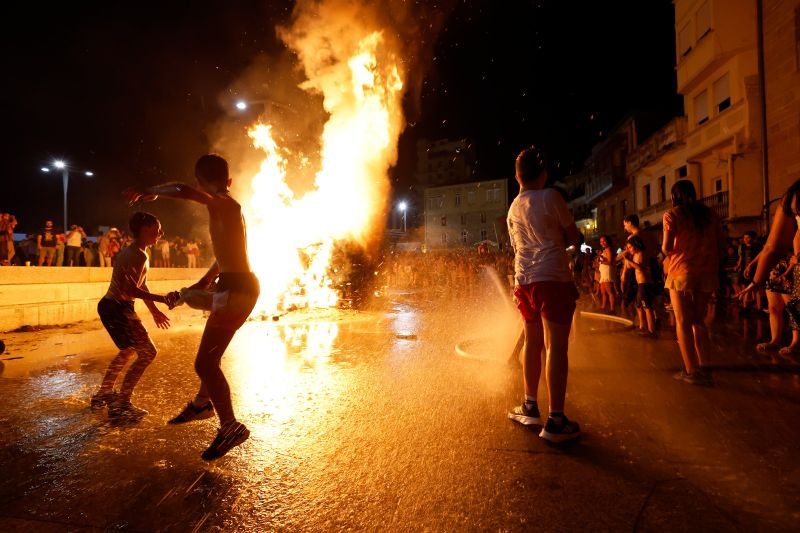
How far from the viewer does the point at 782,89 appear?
Answer: 563 inches

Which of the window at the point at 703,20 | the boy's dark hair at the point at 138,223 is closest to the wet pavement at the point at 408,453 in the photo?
the boy's dark hair at the point at 138,223

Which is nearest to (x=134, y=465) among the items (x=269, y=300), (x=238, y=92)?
(x=269, y=300)

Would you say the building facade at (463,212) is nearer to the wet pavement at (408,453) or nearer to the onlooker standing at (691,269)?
the onlooker standing at (691,269)

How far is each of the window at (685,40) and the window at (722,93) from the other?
2516 mm

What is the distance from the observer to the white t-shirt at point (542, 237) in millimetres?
3309

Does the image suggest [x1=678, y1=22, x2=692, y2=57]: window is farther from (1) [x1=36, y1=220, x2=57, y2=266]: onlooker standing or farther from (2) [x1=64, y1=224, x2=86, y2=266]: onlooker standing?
(1) [x1=36, y1=220, x2=57, y2=266]: onlooker standing

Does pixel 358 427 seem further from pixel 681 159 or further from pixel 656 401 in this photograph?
pixel 681 159

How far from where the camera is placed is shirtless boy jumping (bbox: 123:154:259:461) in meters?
2.91

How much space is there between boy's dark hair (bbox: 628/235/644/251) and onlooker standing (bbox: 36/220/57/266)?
14649 millimetres

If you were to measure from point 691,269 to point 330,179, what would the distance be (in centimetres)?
966

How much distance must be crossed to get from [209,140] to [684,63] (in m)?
23.8

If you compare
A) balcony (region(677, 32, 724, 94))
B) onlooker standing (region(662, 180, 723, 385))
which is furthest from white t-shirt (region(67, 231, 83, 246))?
balcony (region(677, 32, 724, 94))

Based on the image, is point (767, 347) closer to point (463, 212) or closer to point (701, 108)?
point (701, 108)

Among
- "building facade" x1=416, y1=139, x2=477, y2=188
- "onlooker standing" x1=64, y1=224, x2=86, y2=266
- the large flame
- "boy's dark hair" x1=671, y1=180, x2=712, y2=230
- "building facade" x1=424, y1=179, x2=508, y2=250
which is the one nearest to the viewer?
"boy's dark hair" x1=671, y1=180, x2=712, y2=230
